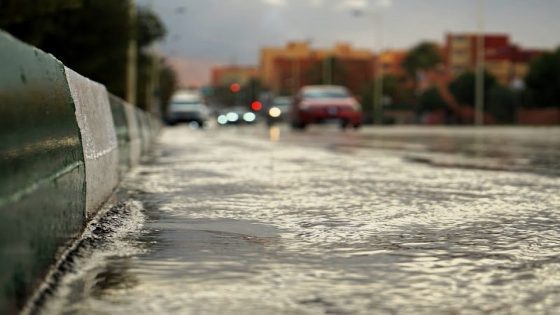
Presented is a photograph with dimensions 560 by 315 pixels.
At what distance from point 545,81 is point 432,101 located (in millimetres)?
26695

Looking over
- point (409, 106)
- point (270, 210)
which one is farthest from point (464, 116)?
point (270, 210)

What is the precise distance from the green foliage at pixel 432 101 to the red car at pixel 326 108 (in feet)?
250

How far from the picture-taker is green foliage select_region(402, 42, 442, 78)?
486 feet

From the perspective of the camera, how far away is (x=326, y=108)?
39.1m

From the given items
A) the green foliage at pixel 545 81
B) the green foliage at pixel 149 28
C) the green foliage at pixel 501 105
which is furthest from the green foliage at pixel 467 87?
the green foliage at pixel 149 28

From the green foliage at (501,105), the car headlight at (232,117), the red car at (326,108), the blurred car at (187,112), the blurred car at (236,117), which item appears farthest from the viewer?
the green foliage at (501,105)

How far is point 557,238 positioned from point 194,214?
8.73ft

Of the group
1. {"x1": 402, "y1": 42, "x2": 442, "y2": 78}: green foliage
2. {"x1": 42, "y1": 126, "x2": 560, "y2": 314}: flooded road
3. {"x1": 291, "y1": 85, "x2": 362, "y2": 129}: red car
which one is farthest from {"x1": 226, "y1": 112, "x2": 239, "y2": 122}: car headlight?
{"x1": 402, "y1": 42, "x2": 442, "y2": 78}: green foliage

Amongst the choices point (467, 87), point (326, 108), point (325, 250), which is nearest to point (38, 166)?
point (325, 250)

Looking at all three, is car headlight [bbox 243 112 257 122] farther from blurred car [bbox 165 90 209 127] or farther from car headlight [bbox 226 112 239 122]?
blurred car [bbox 165 90 209 127]

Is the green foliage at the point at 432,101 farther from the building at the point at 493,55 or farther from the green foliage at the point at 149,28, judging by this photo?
the green foliage at the point at 149,28

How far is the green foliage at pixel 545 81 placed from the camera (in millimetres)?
91625

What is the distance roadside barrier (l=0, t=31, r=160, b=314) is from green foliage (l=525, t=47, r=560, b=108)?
285ft

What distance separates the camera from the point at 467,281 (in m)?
5.01
